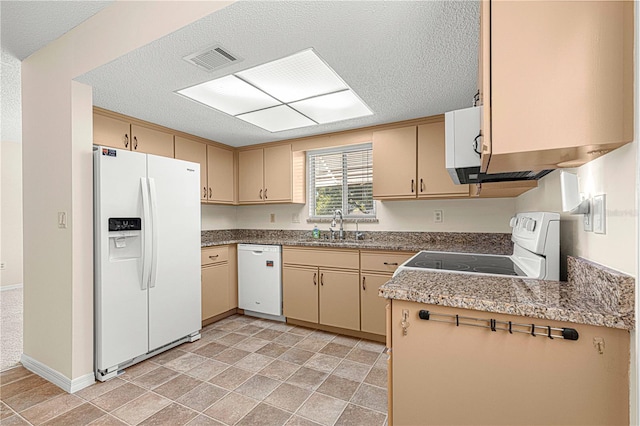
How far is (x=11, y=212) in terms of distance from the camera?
4996 millimetres

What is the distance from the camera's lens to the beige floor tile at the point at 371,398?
1964mm

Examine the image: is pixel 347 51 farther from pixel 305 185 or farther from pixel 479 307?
pixel 305 185

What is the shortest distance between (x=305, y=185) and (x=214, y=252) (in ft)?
4.67

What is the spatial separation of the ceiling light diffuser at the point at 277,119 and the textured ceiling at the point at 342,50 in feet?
1.68

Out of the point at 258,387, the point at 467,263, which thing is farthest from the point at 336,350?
the point at 467,263

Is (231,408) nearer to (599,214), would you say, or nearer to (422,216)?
(599,214)

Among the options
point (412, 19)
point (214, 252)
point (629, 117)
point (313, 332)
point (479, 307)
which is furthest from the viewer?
point (214, 252)

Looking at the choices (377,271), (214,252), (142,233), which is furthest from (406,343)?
(214,252)

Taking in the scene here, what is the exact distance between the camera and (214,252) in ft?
11.7

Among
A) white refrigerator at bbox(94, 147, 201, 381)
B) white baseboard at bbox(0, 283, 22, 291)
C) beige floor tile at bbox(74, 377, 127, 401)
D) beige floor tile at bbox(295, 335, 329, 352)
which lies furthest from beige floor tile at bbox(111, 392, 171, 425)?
white baseboard at bbox(0, 283, 22, 291)

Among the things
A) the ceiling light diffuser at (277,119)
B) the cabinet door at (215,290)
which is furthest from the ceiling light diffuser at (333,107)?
the cabinet door at (215,290)

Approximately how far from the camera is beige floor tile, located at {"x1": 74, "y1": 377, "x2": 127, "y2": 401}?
2.09 m

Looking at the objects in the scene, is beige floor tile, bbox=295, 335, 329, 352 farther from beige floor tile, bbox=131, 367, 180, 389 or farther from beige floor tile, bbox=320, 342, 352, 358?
beige floor tile, bbox=131, 367, 180, 389

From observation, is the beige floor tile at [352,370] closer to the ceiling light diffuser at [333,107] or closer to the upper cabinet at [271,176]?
the upper cabinet at [271,176]
